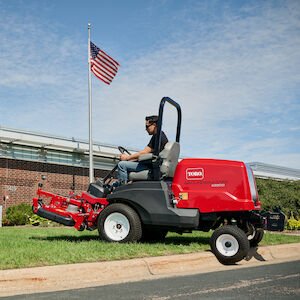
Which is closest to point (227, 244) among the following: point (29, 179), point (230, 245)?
point (230, 245)

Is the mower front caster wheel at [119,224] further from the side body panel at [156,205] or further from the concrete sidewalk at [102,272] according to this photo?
the concrete sidewalk at [102,272]

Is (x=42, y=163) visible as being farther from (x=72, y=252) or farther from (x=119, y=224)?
(x=72, y=252)

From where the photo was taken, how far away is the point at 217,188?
752 centimetres

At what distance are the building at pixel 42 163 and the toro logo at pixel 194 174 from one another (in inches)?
562

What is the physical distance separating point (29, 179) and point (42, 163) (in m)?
1.06

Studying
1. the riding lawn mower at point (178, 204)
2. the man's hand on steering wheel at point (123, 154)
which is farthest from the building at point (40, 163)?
the riding lawn mower at point (178, 204)

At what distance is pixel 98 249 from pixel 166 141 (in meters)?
2.32

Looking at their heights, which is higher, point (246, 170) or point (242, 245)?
point (246, 170)

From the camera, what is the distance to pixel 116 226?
785cm

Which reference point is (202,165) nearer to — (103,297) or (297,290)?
(297,290)

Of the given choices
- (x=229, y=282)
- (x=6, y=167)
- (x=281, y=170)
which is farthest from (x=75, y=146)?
(x=281, y=170)

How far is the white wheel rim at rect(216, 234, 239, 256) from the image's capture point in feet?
23.4

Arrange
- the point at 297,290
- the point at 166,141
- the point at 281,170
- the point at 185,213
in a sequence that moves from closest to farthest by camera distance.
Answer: the point at 297,290
the point at 185,213
the point at 166,141
the point at 281,170

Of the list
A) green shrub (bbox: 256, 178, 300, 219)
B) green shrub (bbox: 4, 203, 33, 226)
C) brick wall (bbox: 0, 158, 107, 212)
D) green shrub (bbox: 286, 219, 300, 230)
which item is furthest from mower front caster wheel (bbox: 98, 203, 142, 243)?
brick wall (bbox: 0, 158, 107, 212)
